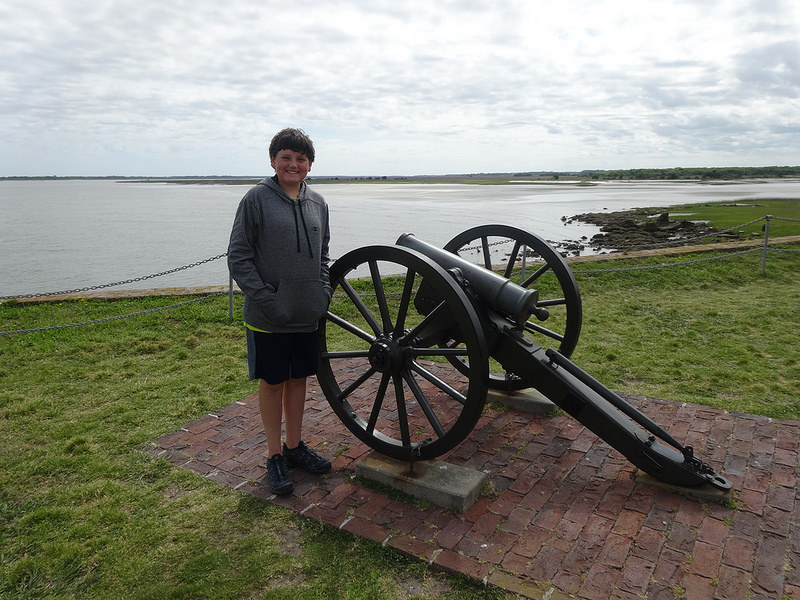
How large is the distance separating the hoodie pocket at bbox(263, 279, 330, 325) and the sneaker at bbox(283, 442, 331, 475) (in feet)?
2.72

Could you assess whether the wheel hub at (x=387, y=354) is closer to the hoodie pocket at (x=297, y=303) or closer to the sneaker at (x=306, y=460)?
the hoodie pocket at (x=297, y=303)

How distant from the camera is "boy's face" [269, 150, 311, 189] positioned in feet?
9.73

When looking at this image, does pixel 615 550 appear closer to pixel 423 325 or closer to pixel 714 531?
pixel 714 531

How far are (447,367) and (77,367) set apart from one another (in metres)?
3.30

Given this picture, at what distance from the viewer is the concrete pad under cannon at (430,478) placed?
304cm

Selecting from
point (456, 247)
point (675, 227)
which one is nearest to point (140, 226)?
point (675, 227)

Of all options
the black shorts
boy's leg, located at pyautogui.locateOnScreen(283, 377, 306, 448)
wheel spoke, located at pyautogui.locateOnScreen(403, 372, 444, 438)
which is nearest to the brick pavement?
boy's leg, located at pyautogui.locateOnScreen(283, 377, 306, 448)

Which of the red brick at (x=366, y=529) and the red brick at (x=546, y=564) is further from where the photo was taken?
the red brick at (x=366, y=529)

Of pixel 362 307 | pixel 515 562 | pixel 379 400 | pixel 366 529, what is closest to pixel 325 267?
pixel 362 307

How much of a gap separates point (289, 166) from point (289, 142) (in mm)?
117

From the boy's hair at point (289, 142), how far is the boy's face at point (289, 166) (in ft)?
0.06

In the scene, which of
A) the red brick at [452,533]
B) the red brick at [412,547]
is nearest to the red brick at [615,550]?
the red brick at [452,533]

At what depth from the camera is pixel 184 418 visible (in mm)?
4262

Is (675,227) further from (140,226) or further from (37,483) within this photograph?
(140,226)
